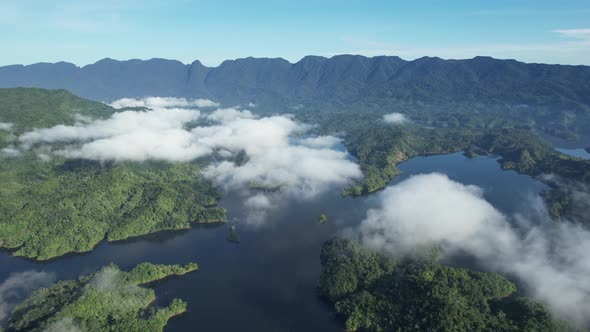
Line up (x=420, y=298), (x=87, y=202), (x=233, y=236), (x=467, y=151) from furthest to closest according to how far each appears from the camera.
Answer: (x=467, y=151) → (x=87, y=202) → (x=233, y=236) → (x=420, y=298)

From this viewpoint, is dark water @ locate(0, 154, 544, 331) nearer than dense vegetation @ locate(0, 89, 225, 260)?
Yes

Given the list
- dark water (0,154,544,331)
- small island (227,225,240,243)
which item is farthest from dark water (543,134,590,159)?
small island (227,225,240,243)

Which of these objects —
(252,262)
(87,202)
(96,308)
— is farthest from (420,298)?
(87,202)

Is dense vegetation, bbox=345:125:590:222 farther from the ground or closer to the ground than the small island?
farther from the ground

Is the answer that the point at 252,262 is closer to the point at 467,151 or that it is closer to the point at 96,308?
the point at 96,308

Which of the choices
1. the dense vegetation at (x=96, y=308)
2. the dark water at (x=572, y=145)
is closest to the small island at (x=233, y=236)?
the dense vegetation at (x=96, y=308)

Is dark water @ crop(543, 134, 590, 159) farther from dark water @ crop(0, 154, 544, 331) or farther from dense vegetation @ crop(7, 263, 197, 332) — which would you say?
dense vegetation @ crop(7, 263, 197, 332)

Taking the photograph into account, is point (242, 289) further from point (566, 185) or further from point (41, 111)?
point (41, 111)
